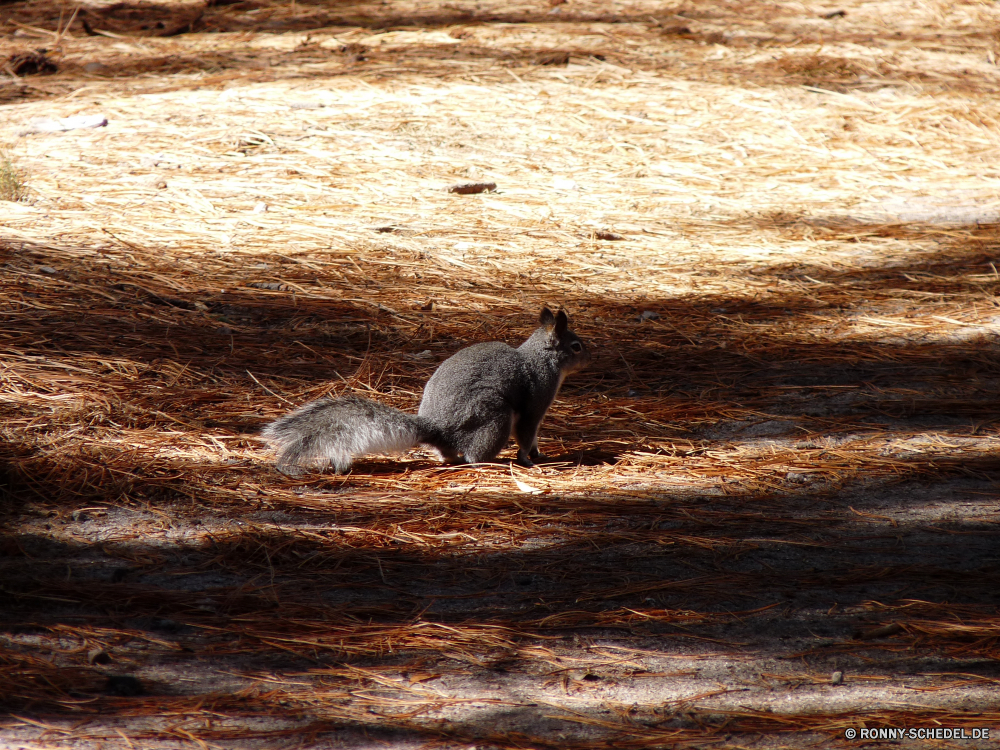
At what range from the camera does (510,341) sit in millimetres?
4227

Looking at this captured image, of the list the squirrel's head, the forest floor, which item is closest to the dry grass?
the forest floor

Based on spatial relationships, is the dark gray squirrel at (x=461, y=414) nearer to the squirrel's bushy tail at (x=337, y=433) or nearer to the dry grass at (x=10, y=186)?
the squirrel's bushy tail at (x=337, y=433)

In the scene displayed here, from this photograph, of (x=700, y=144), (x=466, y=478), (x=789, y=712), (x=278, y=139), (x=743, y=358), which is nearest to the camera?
(x=789, y=712)

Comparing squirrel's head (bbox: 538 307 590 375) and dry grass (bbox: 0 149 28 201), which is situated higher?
dry grass (bbox: 0 149 28 201)

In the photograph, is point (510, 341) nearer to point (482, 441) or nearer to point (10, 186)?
point (482, 441)

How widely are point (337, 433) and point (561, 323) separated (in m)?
0.96

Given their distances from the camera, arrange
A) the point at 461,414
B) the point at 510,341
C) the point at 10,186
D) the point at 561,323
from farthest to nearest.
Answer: the point at 10,186 → the point at 510,341 → the point at 561,323 → the point at 461,414

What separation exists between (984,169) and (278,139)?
5189 millimetres

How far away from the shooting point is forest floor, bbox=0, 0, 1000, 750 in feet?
6.61

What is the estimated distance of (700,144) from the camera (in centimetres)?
723

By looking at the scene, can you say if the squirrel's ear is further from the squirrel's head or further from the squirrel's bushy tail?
the squirrel's bushy tail

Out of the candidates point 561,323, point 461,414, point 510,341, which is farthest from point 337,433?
point 510,341

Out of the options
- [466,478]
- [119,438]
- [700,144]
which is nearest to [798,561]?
[466,478]

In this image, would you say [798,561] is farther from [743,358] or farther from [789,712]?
[743,358]
